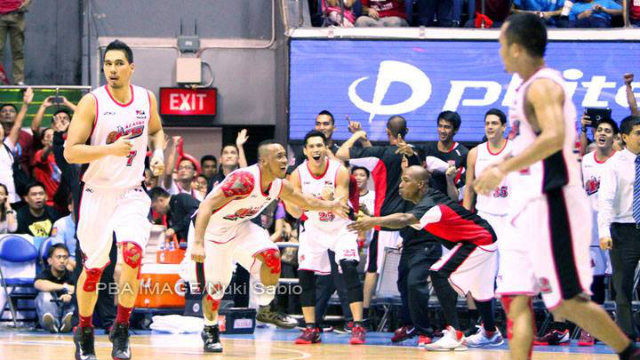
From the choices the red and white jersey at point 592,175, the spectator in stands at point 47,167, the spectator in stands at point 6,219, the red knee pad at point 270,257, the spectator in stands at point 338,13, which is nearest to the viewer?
the red knee pad at point 270,257

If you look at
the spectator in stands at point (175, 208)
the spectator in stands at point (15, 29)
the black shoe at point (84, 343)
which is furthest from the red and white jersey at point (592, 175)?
the spectator in stands at point (15, 29)

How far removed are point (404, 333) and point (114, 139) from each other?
4.35 meters

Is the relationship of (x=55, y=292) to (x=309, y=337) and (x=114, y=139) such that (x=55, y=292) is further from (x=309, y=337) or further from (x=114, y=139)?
(x=114, y=139)

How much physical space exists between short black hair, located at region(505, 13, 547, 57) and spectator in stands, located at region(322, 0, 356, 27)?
903cm

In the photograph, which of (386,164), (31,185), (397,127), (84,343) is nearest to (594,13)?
(397,127)

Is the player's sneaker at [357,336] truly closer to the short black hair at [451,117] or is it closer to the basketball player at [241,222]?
the basketball player at [241,222]

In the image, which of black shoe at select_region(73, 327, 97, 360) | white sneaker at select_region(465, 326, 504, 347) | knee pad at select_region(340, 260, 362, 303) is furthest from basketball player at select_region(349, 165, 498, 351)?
black shoe at select_region(73, 327, 97, 360)

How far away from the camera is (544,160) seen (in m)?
5.58

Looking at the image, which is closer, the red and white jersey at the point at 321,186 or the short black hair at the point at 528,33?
the short black hair at the point at 528,33

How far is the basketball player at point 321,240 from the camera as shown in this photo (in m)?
10.9

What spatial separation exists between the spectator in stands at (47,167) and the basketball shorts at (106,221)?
5.77 m

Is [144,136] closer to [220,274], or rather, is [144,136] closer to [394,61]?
[220,274]

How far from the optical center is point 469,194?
35.1ft

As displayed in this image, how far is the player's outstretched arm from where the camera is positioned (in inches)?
292
